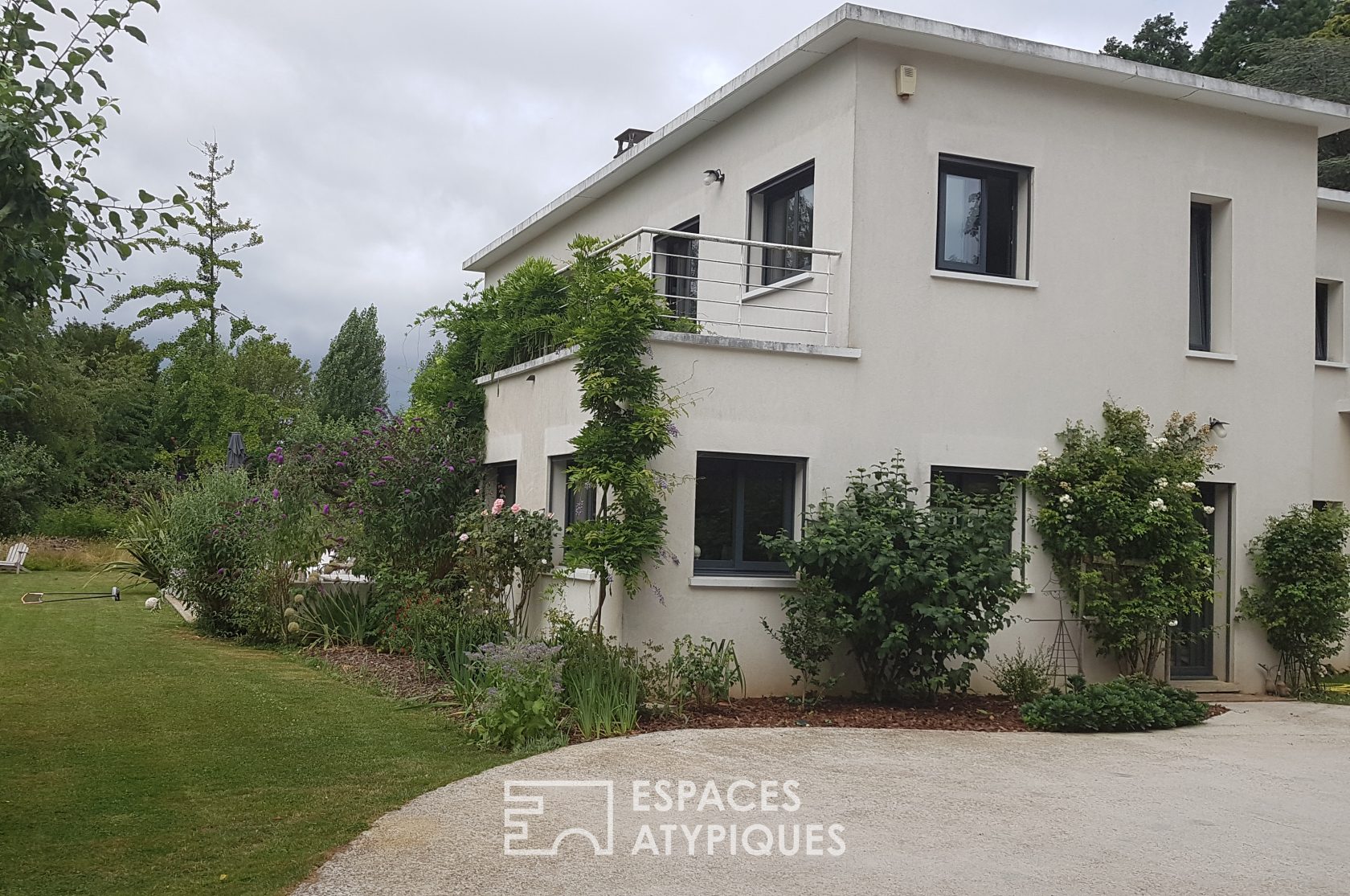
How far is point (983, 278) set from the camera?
13.4 m

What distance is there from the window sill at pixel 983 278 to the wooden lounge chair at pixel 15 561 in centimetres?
2063

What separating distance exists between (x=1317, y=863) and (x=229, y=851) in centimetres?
596

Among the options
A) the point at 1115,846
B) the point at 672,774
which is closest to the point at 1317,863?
the point at 1115,846

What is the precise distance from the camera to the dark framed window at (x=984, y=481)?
13.4m

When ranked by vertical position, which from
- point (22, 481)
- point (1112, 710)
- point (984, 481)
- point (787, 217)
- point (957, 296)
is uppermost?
point (787, 217)

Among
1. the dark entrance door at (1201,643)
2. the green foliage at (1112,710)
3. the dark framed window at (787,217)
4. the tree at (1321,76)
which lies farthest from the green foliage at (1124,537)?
the tree at (1321,76)

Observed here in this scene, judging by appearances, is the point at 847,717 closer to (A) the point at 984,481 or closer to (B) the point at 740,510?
(B) the point at 740,510

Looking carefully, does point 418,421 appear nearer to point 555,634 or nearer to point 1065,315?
point 555,634

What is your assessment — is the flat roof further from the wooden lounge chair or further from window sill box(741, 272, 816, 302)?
the wooden lounge chair

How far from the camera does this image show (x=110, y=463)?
3681 cm

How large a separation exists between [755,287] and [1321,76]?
24.7m

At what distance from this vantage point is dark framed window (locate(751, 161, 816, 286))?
14188 mm

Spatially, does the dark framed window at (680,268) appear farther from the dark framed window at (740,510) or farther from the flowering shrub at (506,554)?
the dark framed window at (740,510)

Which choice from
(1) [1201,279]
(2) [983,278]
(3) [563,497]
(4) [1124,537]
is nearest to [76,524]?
(3) [563,497]
